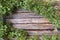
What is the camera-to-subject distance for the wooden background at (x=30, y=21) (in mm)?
2023

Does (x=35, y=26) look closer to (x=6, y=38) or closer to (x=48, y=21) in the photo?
(x=48, y=21)

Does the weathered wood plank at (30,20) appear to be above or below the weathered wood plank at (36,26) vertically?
above

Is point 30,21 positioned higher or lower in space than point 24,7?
lower

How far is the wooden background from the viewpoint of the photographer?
2.02 metres

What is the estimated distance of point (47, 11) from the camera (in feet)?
6.42

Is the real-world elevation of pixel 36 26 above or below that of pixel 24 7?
below

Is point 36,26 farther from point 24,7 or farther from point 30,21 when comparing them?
point 24,7

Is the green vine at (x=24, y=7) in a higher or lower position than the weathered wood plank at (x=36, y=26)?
higher

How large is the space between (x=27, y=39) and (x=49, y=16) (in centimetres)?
33

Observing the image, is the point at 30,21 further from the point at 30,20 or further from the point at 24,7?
the point at 24,7

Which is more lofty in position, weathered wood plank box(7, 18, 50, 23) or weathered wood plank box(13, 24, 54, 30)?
weathered wood plank box(7, 18, 50, 23)

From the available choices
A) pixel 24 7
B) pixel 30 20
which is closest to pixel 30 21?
pixel 30 20

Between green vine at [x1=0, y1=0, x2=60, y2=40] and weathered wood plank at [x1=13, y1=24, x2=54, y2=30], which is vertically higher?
green vine at [x1=0, y1=0, x2=60, y2=40]

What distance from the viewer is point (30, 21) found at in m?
2.03
